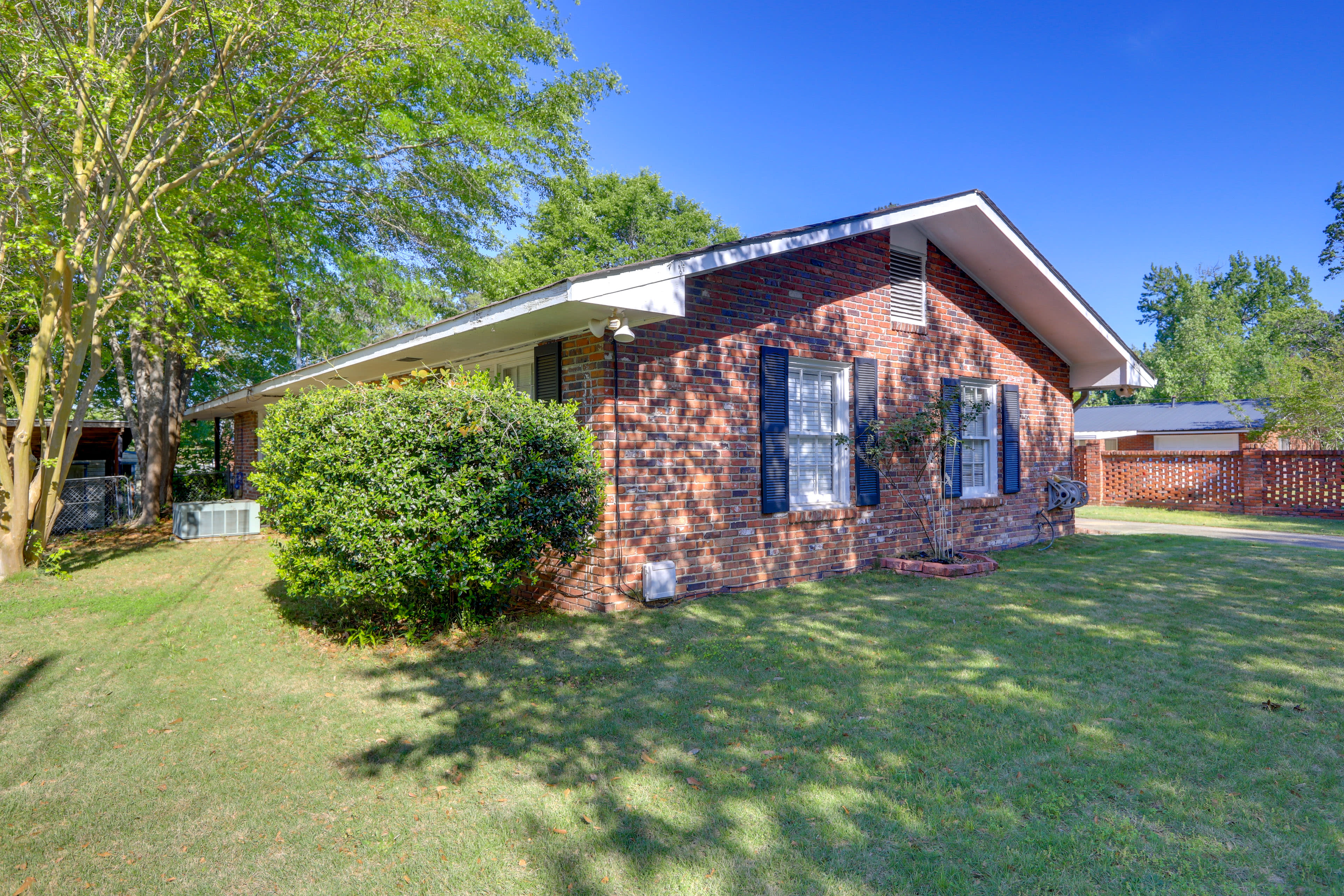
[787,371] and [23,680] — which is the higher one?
[787,371]

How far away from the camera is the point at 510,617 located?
21.1 feet

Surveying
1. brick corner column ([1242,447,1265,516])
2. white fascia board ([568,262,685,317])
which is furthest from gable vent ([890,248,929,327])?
brick corner column ([1242,447,1265,516])

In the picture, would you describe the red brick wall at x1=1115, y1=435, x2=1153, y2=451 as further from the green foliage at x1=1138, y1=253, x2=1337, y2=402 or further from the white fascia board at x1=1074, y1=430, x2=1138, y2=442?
the green foliage at x1=1138, y1=253, x2=1337, y2=402

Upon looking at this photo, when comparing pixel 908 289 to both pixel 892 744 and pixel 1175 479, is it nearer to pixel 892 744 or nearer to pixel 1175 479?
pixel 892 744

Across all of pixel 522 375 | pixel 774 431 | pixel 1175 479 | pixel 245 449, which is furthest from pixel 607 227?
pixel 774 431

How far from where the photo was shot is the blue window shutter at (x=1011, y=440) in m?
10.2

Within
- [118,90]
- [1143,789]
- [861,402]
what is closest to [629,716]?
[1143,789]

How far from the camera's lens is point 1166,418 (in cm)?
3078

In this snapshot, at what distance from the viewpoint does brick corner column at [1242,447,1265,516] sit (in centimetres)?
1686

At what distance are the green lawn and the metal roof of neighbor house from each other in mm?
7575

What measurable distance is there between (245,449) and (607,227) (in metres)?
18.5

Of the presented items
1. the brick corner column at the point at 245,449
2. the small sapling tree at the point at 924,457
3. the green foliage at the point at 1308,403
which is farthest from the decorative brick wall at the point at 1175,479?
the brick corner column at the point at 245,449

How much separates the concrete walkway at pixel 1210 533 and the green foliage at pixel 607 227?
19.8 meters

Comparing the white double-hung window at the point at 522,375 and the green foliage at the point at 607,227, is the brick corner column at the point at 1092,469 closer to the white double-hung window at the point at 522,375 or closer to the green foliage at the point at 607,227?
the green foliage at the point at 607,227
